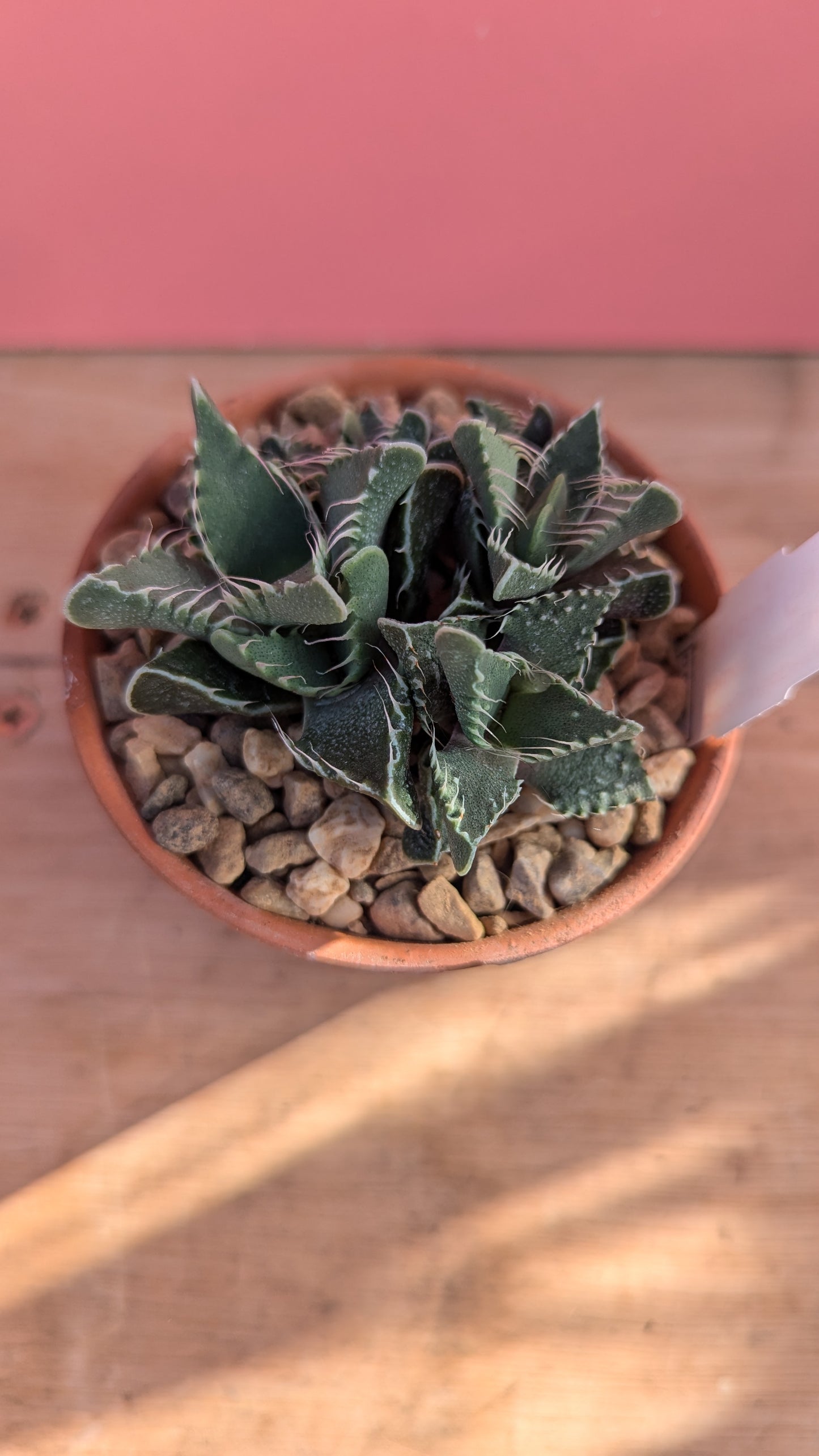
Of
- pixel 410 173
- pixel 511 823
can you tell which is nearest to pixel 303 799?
pixel 511 823

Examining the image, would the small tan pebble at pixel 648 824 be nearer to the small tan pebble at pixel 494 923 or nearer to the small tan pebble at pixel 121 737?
the small tan pebble at pixel 494 923

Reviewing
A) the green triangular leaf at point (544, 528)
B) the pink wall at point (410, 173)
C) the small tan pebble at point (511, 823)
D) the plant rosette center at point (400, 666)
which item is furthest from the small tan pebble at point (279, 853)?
the pink wall at point (410, 173)

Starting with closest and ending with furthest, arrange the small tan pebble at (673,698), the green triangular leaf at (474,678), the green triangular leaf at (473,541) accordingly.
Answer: the green triangular leaf at (474,678), the green triangular leaf at (473,541), the small tan pebble at (673,698)

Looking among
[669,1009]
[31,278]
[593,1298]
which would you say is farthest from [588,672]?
[31,278]

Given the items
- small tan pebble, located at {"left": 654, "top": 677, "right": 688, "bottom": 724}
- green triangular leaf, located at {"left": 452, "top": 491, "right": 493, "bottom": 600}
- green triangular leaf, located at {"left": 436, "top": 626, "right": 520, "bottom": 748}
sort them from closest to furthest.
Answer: green triangular leaf, located at {"left": 436, "top": 626, "right": 520, "bottom": 748} → green triangular leaf, located at {"left": 452, "top": 491, "right": 493, "bottom": 600} → small tan pebble, located at {"left": 654, "top": 677, "right": 688, "bottom": 724}

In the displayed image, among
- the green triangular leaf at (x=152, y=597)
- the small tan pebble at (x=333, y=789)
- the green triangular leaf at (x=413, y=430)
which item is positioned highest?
the green triangular leaf at (x=413, y=430)

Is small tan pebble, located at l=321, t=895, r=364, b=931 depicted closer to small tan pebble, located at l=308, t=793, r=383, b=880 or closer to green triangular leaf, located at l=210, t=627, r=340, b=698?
small tan pebble, located at l=308, t=793, r=383, b=880

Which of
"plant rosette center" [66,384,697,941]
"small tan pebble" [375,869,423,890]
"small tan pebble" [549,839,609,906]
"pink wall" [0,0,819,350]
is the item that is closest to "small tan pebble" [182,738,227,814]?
"plant rosette center" [66,384,697,941]
